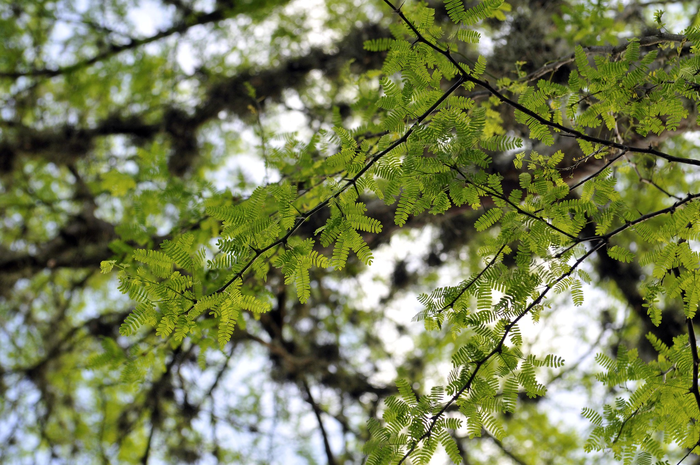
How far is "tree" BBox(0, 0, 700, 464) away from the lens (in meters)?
1.63

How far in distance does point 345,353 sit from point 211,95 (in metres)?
3.28

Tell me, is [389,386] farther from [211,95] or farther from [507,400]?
[211,95]

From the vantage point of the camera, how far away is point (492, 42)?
3.72m

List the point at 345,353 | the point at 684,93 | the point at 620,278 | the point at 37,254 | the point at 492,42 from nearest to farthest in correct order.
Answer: the point at 684,93
the point at 492,42
the point at 620,278
the point at 37,254
the point at 345,353

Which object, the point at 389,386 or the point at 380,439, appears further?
the point at 389,386

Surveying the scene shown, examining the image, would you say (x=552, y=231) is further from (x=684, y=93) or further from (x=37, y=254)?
(x=37, y=254)

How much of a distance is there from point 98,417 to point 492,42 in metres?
6.53

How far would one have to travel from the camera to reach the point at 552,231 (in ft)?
5.71

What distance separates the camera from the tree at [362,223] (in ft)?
5.35

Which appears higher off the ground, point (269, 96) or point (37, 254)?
point (269, 96)

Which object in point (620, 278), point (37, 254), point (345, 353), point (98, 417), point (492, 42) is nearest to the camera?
point (492, 42)

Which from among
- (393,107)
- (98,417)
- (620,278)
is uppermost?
(98,417)

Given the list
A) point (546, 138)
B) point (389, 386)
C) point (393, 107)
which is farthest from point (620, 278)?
point (393, 107)

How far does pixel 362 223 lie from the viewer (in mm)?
1562
